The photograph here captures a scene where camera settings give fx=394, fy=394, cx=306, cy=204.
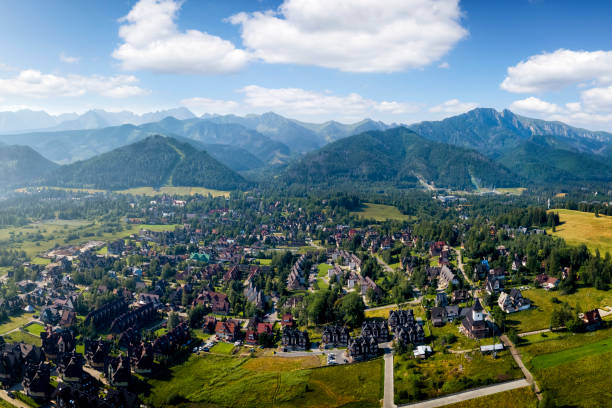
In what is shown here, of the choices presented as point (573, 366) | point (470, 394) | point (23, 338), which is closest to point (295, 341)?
point (470, 394)

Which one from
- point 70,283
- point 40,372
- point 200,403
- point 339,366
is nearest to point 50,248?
point 70,283

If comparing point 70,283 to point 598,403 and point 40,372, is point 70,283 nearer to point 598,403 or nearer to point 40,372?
point 40,372

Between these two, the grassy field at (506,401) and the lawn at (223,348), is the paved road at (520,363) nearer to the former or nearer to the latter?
the grassy field at (506,401)

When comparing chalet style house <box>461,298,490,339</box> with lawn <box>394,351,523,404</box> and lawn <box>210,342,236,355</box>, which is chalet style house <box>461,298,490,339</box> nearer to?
lawn <box>394,351,523,404</box>

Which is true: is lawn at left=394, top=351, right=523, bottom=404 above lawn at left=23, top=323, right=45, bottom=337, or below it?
above

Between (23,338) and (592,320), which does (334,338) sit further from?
(23,338)

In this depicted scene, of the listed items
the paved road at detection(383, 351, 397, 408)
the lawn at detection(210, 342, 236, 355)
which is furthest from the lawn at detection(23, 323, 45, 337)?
the paved road at detection(383, 351, 397, 408)
